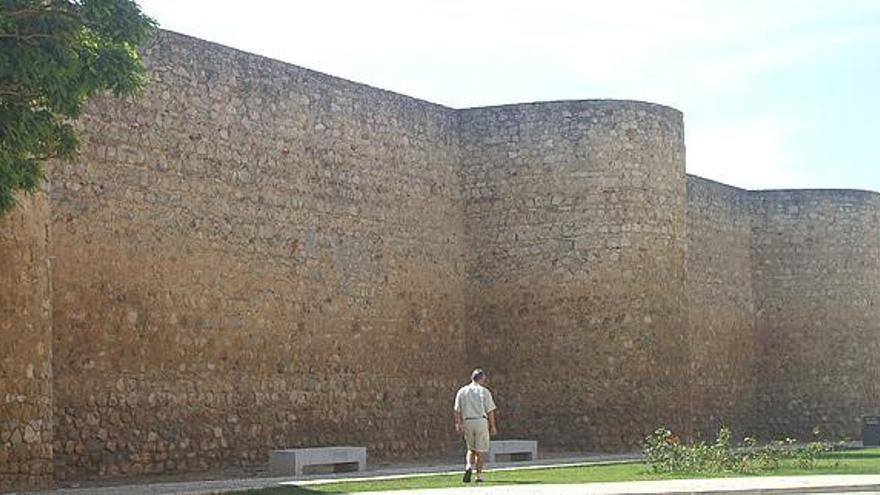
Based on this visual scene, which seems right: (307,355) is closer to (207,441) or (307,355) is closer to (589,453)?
(207,441)

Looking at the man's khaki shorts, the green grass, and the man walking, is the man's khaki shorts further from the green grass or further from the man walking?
the green grass

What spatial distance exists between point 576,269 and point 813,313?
873 cm

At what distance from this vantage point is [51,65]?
11.4 m

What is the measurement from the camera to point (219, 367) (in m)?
19.1

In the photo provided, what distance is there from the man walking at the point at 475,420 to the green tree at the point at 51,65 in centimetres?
561

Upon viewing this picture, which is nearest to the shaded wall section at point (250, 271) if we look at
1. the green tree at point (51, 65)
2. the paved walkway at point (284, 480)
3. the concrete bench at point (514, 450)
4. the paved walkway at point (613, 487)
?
the paved walkway at point (284, 480)

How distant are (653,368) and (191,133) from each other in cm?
798

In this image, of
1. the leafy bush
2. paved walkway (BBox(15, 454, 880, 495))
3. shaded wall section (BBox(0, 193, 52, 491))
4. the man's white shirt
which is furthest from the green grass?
shaded wall section (BBox(0, 193, 52, 491))

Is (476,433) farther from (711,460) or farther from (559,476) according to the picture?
(711,460)

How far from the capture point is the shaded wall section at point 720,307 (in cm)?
2797

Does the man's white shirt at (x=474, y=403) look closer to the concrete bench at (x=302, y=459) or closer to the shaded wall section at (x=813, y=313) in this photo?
the concrete bench at (x=302, y=459)

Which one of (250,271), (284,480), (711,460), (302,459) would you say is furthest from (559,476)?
(250,271)

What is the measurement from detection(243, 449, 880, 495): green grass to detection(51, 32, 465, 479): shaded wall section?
10.4ft

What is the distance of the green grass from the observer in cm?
1502
